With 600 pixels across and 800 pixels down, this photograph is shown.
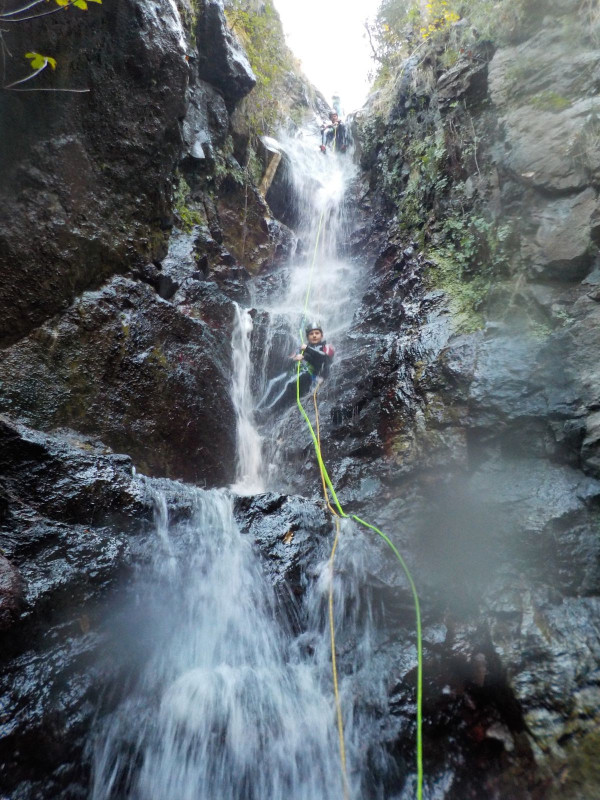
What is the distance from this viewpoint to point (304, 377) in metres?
6.36

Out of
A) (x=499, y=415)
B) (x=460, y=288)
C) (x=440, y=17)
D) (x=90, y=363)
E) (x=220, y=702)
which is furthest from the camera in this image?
(x=440, y=17)

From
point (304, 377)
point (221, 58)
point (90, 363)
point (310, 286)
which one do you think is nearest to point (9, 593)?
point (90, 363)

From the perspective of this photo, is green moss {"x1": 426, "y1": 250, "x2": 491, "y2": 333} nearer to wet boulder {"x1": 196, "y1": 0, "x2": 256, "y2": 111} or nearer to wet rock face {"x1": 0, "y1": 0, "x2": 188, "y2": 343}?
wet rock face {"x1": 0, "y1": 0, "x2": 188, "y2": 343}

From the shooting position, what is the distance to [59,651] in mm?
2619

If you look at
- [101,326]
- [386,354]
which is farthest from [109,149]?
[386,354]

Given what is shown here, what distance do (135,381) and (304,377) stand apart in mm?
2662

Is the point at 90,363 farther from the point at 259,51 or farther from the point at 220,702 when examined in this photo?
the point at 259,51

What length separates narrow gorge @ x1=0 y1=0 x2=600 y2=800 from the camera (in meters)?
2.59

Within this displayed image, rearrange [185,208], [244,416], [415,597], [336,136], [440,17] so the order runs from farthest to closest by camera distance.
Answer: [336,136]
[440,17]
[185,208]
[244,416]
[415,597]

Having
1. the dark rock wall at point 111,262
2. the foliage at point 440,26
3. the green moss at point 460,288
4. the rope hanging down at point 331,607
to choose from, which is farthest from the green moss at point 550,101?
the rope hanging down at point 331,607

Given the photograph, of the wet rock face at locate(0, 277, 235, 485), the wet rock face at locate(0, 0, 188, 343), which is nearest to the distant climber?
the wet rock face at locate(0, 0, 188, 343)

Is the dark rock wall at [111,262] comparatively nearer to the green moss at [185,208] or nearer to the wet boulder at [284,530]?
the green moss at [185,208]

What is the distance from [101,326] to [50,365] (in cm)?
69

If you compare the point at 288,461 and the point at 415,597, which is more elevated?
the point at 288,461
